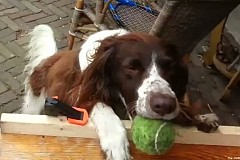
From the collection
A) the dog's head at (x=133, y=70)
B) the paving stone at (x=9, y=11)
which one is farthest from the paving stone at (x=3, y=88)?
the dog's head at (x=133, y=70)

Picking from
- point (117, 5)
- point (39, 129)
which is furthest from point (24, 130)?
point (117, 5)

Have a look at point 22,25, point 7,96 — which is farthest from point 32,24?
point 7,96

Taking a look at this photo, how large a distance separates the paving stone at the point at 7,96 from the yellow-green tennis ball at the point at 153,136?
7.17ft

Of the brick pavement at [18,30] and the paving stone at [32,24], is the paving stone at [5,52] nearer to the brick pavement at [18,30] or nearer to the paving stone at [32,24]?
the brick pavement at [18,30]

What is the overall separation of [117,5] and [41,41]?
969 mm

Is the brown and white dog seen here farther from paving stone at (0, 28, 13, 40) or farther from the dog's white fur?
paving stone at (0, 28, 13, 40)

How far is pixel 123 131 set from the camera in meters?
2.12

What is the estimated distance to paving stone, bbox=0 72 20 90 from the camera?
165 inches

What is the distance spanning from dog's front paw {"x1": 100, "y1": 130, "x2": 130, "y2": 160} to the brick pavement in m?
2.01

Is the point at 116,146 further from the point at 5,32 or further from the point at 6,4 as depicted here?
the point at 6,4

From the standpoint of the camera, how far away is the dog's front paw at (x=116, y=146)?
2.05 metres

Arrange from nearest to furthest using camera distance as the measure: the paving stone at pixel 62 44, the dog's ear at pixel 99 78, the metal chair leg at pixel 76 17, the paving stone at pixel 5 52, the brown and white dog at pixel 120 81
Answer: the brown and white dog at pixel 120 81 → the dog's ear at pixel 99 78 → the metal chair leg at pixel 76 17 → the paving stone at pixel 5 52 → the paving stone at pixel 62 44

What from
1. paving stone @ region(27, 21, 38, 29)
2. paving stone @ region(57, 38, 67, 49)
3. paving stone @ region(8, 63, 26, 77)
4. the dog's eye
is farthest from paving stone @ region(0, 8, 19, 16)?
the dog's eye

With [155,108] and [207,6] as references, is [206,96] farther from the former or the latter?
[155,108]
